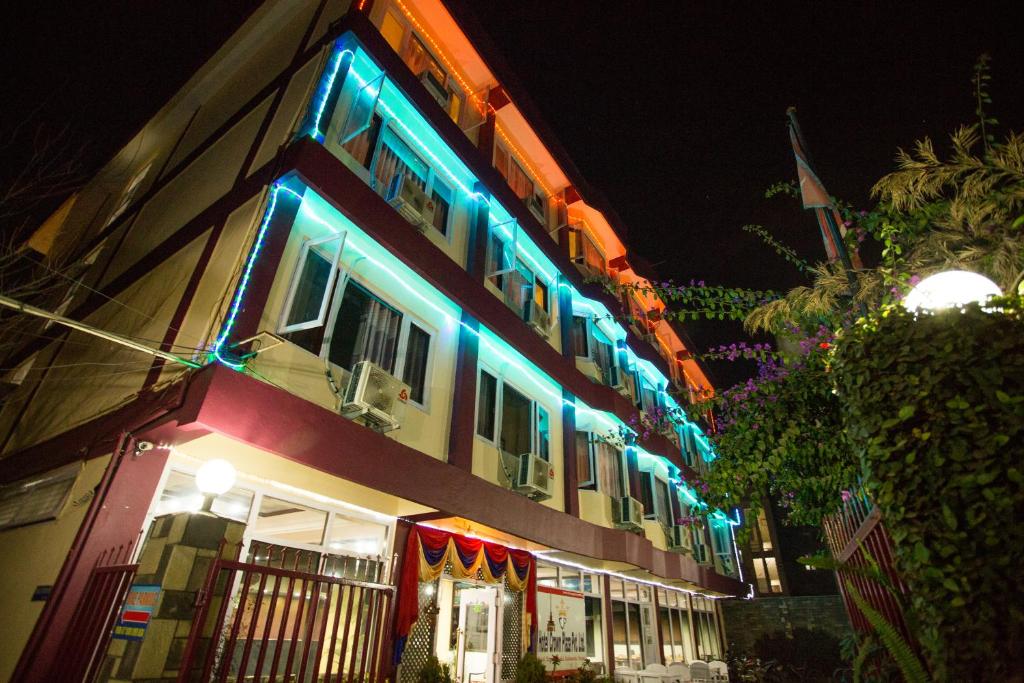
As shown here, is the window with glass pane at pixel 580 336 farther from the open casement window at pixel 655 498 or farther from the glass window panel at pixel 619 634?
the glass window panel at pixel 619 634

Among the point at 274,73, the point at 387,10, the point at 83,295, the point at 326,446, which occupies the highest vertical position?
the point at 387,10

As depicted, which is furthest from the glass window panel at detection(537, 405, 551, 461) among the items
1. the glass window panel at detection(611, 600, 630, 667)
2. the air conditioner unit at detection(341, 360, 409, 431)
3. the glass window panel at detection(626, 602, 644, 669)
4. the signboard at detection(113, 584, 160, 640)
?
the signboard at detection(113, 584, 160, 640)

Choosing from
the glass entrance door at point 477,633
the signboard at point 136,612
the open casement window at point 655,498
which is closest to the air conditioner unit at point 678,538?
the open casement window at point 655,498

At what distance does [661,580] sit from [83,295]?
17055 mm

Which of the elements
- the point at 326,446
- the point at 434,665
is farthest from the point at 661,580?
the point at 326,446

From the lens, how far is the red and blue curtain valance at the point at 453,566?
7945 mm

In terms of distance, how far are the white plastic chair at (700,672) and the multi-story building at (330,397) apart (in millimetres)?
1657

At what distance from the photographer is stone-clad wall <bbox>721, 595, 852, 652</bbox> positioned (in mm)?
21500

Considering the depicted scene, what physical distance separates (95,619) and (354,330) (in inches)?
173

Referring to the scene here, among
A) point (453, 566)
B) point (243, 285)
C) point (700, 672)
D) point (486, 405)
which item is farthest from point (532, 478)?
point (700, 672)

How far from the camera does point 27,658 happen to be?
5.55m

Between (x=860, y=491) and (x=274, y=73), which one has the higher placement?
(x=274, y=73)

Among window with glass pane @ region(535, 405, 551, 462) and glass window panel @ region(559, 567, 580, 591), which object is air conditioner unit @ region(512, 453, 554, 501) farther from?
glass window panel @ region(559, 567, 580, 591)

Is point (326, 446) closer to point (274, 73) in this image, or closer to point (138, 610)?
point (138, 610)
